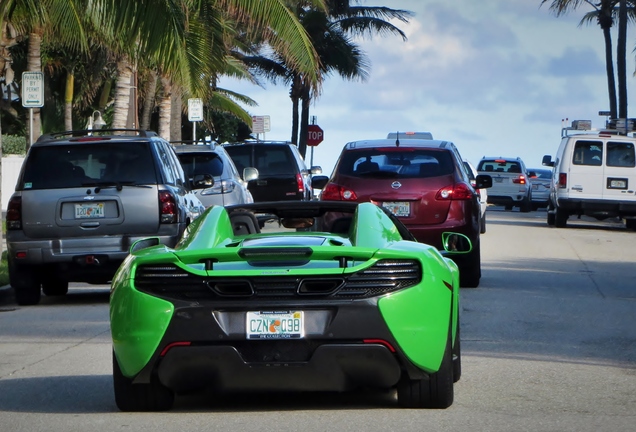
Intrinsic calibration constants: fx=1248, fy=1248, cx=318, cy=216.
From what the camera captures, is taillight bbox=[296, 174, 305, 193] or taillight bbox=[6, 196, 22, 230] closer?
taillight bbox=[6, 196, 22, 230]

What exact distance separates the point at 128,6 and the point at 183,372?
36.8ft

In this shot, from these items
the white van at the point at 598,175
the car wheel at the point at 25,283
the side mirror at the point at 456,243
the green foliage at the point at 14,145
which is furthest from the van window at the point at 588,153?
the side mirror at the point at 456,243

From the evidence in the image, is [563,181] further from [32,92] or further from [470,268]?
[470,268]

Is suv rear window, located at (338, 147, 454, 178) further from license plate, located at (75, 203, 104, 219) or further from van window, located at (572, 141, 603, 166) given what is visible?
van window, located at (572, 141, 603, 166)

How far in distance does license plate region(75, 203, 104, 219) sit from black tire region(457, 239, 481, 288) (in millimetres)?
4160

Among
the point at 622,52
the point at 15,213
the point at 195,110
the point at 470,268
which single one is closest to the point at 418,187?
the point at 470,268

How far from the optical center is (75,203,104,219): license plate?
1334 cm

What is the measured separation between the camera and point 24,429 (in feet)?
22.2

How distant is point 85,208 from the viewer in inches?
526

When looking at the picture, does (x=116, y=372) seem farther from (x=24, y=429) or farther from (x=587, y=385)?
(x=587, y=385)

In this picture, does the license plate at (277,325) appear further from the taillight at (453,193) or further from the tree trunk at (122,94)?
the tree trunk at (122,94)

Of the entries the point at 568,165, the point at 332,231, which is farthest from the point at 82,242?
the point at 568,165

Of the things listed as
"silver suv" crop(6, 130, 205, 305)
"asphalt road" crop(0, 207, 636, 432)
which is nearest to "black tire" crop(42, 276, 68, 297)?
"asphalt road" crop(0, 207, 636, 432)

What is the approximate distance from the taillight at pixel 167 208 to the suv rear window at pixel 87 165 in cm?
20
